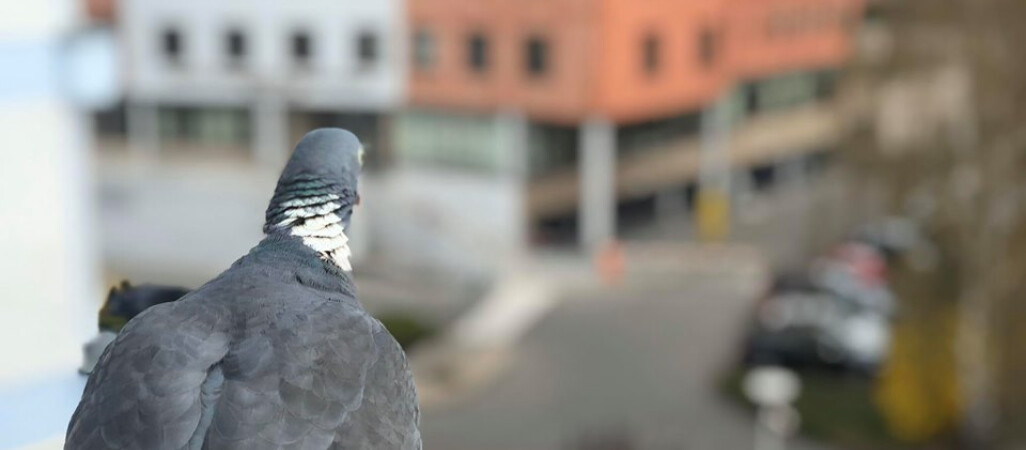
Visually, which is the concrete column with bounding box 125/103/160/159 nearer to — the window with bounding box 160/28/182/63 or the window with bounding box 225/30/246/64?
the window with bounding box 160/28/182/63

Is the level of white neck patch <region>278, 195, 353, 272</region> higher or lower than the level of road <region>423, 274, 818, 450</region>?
higher

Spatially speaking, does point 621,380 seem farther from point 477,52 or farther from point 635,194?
point 477,52

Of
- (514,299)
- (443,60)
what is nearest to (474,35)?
(443,60)

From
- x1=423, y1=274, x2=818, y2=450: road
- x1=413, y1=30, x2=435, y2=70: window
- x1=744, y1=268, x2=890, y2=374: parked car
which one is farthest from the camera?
x1=413, y1=30, x2=435, y2=70: window

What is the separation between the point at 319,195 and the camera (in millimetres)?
906

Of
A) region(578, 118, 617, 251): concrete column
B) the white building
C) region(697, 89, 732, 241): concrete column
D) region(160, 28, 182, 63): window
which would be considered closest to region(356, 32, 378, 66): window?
the white building

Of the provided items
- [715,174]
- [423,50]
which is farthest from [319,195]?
[715,174]

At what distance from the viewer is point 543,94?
20.9 feet

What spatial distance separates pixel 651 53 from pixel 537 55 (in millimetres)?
520

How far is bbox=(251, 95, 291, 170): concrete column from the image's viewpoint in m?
6.57

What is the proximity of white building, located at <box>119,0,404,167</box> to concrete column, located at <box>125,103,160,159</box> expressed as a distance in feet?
0.41

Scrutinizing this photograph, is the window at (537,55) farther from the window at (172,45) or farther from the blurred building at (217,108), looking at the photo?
the window at (172,45)

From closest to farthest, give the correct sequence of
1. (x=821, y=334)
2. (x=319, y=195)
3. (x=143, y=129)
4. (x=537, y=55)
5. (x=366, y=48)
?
(x=319, y=195) < (x=821, y=334) < (x=537, y=55) < (x=366, y=48) < (x=143, y=129)

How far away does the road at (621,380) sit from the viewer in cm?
542
